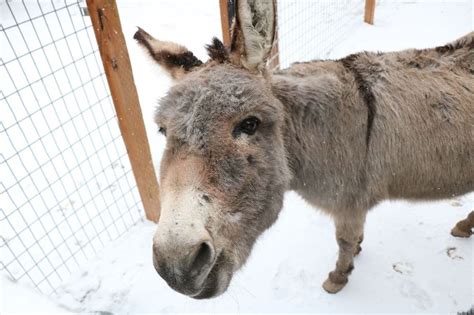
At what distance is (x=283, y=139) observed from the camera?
2049 millimetres

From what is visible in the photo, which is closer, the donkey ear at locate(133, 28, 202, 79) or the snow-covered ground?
the donkey ear at locate(133, 28, 202, 79)

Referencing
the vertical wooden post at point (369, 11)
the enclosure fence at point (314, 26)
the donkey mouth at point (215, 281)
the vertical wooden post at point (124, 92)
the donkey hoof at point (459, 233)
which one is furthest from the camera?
the vertical wooden post at point (369, 11)

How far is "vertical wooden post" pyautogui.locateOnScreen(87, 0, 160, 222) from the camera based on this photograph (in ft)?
8.72

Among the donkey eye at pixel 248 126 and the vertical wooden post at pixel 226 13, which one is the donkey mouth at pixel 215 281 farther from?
the vertical wooden post at pixel 226 13

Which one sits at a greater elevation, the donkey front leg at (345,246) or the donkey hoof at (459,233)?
the donkey front leg at (345,246)

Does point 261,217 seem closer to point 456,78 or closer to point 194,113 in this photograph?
point 194,113

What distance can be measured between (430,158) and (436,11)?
23.2ft

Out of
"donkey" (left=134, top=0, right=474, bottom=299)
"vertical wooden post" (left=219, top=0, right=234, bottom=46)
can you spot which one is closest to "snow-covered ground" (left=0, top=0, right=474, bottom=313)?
"donkey" (left=134, top=0, right=474, bottom=299)

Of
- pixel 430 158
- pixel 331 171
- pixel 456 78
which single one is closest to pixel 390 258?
pixel 430 158

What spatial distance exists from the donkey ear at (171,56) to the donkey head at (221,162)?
22 cm

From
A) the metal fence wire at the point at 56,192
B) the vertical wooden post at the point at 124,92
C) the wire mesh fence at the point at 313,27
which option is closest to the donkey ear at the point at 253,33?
the vertical wooden post at the point at 124,92

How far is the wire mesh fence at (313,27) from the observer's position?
6527 millimetres

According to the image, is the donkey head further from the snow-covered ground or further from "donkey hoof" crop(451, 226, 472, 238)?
"donkey hoof" crop(451, 226, 472, 238)

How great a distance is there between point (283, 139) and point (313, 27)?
586 centimetres
